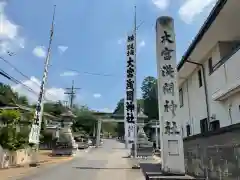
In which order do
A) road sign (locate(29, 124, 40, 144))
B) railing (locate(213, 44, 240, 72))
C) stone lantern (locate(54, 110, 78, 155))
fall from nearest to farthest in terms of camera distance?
railing (locate(213, 44, 240, 72))
road sign (locate(29, 124, 40, 144))
stone lantern (locate(54, 110, 78, 155))

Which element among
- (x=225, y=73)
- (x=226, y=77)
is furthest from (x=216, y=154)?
(x=225, y=73)

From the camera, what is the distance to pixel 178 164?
7004mm

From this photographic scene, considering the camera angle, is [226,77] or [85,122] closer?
[226,77]

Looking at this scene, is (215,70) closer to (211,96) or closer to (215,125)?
(211,96)

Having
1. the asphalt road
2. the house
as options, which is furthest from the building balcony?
the asphalt road

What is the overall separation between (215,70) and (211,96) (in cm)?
148

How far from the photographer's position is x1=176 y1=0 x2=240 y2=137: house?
10531mm

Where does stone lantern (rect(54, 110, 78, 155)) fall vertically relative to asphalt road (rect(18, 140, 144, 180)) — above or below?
above

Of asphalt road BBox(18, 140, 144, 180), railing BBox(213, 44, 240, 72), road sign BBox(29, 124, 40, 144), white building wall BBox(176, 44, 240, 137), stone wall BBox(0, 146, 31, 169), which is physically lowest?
asphalt road BBox(18, 140, 144, 180)

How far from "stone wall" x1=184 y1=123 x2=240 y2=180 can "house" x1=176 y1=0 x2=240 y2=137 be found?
1.47m

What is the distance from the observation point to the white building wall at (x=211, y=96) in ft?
35.9

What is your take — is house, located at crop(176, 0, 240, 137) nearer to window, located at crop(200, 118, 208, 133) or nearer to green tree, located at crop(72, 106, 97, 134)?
window, located at crop(200, 118, 208, 133)

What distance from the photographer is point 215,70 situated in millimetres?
12914

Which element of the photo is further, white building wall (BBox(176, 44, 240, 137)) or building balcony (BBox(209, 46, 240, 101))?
white building wall (BBox(176, 44, 240, 137))
